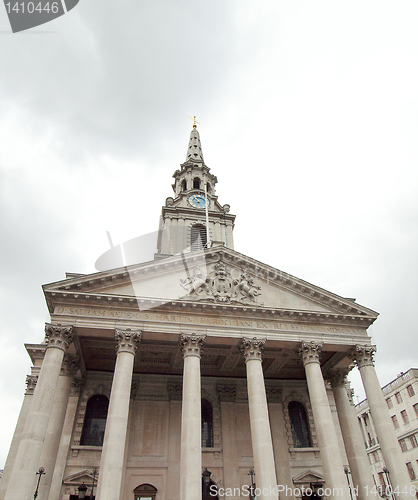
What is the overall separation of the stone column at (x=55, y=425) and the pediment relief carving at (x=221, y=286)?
823 centimetres

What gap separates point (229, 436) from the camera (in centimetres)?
2488

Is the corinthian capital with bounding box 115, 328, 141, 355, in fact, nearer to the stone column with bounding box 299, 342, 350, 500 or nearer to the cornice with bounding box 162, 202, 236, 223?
the stone column with bounding box 299, 342, 350, 500

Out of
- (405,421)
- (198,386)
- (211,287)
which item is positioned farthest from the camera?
(405,421)

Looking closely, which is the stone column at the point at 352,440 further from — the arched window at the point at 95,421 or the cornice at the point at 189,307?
the arched window at the point at 95,421

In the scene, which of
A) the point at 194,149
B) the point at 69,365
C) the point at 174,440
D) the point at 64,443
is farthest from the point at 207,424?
the point at 194,149

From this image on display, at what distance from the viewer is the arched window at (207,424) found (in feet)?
81.8

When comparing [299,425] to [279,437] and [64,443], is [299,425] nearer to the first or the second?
[279,437]

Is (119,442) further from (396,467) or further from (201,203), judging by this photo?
(201,203)

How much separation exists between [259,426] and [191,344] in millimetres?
5333

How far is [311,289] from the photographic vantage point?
78.2ft

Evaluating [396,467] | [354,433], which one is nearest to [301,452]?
[354,433]

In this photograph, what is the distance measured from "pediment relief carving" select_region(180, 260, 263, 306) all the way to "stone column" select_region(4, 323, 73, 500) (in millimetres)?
7212

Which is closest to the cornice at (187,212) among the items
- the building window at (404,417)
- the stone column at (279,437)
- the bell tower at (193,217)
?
the bell tower at (193,217)

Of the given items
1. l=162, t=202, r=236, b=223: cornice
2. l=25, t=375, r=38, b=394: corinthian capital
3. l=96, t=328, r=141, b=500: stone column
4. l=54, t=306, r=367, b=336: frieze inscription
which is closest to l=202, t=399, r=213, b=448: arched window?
l=54, t=306, r=367, b=336: frieze inscription
